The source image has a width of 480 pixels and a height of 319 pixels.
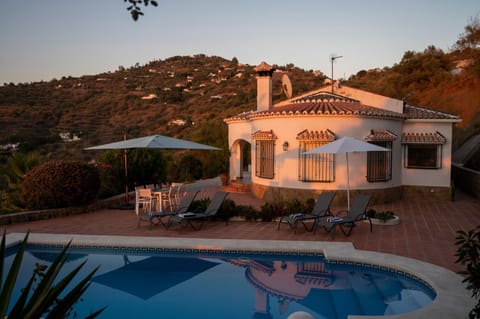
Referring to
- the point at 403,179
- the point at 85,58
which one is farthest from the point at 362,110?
the point at 85,58

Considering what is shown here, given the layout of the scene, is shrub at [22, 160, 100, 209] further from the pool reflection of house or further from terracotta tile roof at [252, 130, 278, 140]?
the pool reflection of house

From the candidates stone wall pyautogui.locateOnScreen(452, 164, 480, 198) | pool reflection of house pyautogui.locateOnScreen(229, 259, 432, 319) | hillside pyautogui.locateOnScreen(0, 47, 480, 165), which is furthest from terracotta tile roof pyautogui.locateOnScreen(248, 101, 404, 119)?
hillside pyautogui.locateOnScreen(0, 47, 480, 165)

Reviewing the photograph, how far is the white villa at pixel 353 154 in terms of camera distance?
15.5m

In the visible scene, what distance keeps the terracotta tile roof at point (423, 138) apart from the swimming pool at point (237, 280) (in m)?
8.61

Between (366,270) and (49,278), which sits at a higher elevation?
(49,278)

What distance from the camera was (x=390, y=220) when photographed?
12414 mm

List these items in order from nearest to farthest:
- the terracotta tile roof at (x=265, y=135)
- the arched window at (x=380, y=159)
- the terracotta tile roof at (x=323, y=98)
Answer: the arched window at (x=380, y=159), the terracotta tile roof at (x=265, y=135), the terracotta tile roof at (x=323, y=98)

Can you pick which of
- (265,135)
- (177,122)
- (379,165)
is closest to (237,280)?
(265,135)

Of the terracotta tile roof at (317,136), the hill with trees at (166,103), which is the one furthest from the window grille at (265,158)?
the hill with trees at (166,103)

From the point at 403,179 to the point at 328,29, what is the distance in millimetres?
10692

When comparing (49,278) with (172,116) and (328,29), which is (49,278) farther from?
(172,116)

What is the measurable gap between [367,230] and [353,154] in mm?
4405

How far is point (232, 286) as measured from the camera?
8.45m

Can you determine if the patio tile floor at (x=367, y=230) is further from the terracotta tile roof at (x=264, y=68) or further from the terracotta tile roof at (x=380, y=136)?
the terracotta tile roof at (x=264, y=68)
